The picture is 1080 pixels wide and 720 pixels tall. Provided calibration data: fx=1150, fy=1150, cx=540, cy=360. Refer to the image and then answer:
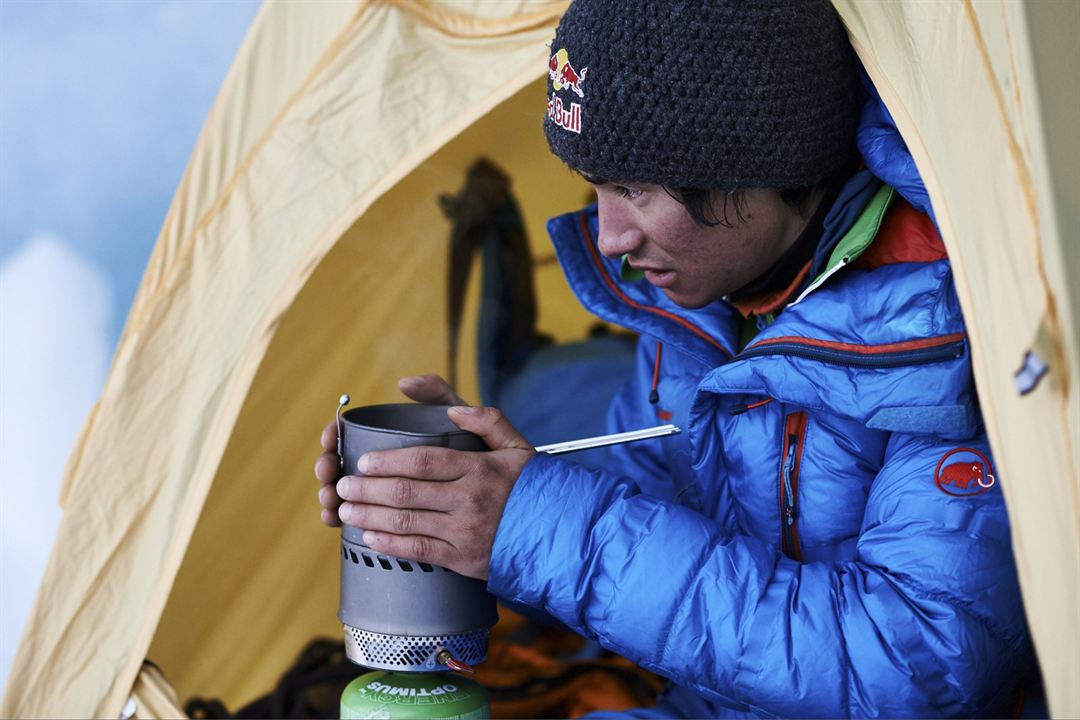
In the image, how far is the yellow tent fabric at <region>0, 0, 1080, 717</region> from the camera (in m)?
0.77

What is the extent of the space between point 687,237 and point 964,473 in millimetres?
329

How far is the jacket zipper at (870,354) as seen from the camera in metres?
0.93

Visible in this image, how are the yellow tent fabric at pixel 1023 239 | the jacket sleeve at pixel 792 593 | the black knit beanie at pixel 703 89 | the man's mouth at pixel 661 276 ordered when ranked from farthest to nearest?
the man's mouth at pixel 661 276, the black knit beanie at pixel 703 89, the jacket sleeve at pixel 792 593, the yellow tent fabric at pixel 1023 239

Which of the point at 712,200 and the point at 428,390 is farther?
the point at 428,390

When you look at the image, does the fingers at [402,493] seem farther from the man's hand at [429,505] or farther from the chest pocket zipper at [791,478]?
the chest pocket zipper at [791,478]

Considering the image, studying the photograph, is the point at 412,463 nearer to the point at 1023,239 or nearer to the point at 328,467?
the point at 328,467

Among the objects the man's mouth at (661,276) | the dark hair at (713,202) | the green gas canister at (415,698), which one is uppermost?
the dark hair at (713,202)

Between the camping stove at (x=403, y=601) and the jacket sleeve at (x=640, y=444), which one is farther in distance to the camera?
the jacket sleeve at (x=640, y=444)

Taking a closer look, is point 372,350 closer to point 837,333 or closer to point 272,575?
point 272,575

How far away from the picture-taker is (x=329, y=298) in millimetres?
1496

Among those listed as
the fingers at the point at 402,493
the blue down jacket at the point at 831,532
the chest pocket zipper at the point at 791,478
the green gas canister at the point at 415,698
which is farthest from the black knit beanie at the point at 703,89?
the green gas canister at the point at 415,698

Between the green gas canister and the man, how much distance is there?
149mm

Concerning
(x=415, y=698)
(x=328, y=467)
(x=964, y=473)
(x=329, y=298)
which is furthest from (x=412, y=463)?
(x=329, y=298)

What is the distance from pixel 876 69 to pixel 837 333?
233 millimetres
